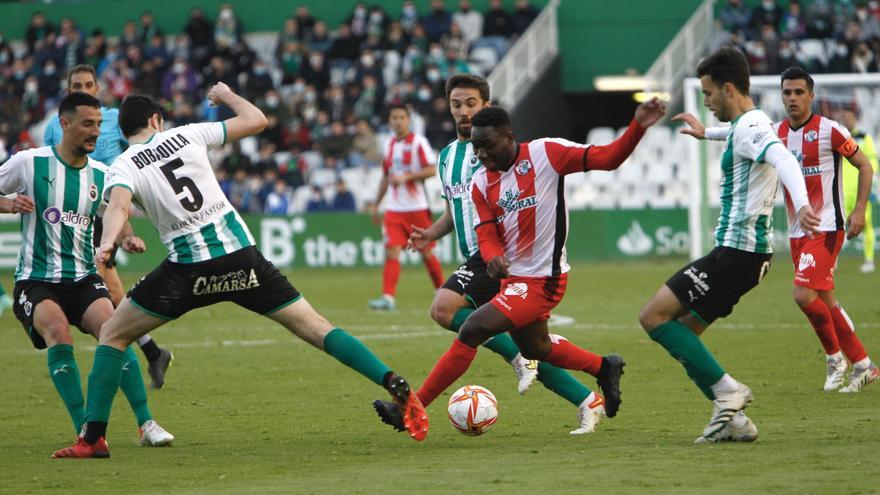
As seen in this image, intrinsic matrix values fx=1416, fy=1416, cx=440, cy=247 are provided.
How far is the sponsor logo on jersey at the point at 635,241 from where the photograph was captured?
25453 millimetres

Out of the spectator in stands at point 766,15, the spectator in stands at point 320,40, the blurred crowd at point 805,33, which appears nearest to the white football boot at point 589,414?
the blurred crowd at point 805,33

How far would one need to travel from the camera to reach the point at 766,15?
29.3m

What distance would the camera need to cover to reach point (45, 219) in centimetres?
869

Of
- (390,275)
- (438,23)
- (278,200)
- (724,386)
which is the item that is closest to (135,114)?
(724,386)

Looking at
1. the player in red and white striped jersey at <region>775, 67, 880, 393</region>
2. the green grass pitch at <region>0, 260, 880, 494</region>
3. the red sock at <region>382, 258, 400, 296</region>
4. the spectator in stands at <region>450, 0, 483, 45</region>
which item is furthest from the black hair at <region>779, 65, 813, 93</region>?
the spectator in stands at <region>450, 0, 483, 45</region>

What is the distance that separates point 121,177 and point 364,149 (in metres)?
21.8

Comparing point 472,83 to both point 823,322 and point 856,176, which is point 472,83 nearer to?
point 823,322

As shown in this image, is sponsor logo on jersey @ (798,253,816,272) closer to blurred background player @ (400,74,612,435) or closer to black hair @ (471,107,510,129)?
blurred background player @ (400,74,612,435)

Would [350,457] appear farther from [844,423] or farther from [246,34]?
[246,34]

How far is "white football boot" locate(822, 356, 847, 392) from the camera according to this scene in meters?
10.1

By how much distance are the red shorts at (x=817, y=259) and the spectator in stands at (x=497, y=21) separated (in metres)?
22.1

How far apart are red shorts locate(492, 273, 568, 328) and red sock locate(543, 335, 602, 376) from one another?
37 cm

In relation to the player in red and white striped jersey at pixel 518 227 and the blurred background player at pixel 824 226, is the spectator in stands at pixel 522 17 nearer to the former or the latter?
the blurred background player at pixel 824 226

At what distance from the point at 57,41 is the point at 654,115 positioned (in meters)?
Answer: 29.9
